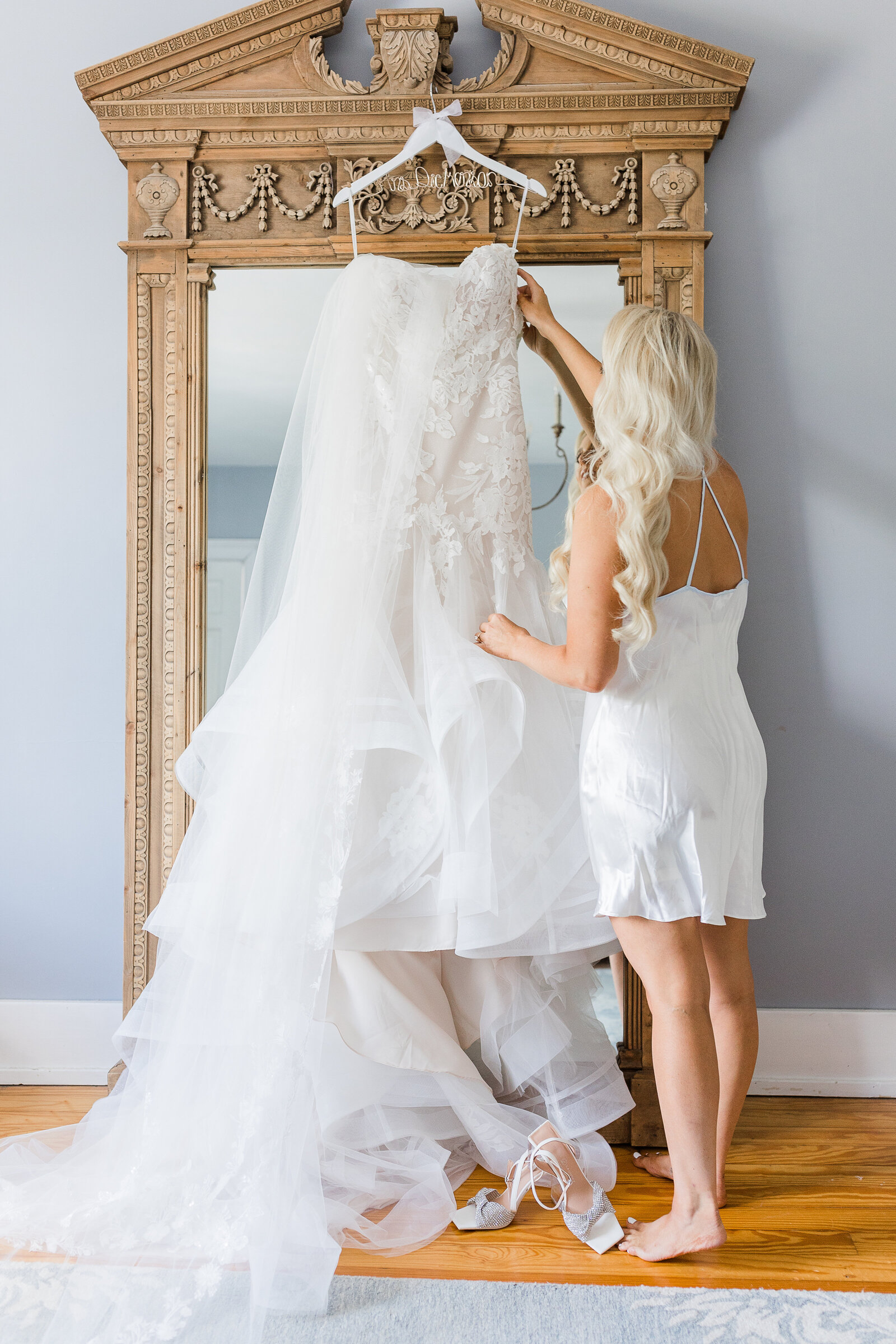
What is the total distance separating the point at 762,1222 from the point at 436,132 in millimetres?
2337

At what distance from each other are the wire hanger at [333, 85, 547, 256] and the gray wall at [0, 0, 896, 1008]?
306 millimetres

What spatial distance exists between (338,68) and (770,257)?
3.77 feet

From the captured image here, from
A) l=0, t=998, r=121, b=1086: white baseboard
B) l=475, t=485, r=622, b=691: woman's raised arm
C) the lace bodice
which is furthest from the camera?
l=0, t=998, r=121, b=1086: white baseboard

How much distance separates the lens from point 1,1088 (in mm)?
2266

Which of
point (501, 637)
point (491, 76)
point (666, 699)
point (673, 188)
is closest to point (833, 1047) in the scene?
point (666, 699)

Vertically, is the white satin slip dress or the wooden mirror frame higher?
the wooden mirror frame

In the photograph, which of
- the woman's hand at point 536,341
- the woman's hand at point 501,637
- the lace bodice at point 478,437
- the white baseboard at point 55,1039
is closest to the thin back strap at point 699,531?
the woman's hand at point 501,637

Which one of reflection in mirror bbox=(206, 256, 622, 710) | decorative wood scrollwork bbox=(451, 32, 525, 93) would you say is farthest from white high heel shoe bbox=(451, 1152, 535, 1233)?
decorative wood scrollwork bbox=(451, 32, 525, 93)

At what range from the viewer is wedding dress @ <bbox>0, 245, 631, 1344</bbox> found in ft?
5.06

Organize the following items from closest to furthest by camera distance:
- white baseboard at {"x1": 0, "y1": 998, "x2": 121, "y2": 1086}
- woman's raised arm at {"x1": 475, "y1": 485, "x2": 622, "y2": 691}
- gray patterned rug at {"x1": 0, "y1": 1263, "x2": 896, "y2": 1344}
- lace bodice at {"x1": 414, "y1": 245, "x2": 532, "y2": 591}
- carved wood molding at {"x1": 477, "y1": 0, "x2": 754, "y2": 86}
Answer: gray patterned rug at {"x1": 0, "y1": 1263, "x2": 896, "y2": 1344} → woman's raised arm at {"x1": 475, "y1": 485, "x2": 622, "y2": 691} → lace bodice at {"x1": 414, "y1": 245, "x2": 532, "y2": 591} → carved wood molding at {"x1": 477, "y1": 0, "x2": 754, "y2": 86} → white baseboard at {"x1": 0, "y1": 998, "x2": 121, "y2": 1086}

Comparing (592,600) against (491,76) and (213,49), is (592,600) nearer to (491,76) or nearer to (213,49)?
(491,76)

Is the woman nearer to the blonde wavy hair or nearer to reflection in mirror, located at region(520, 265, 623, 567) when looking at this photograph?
the blonde wavy hair

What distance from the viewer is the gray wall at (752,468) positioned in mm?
2199

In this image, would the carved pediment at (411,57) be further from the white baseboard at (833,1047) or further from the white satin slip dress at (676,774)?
the white baseboard at (833,1047)
